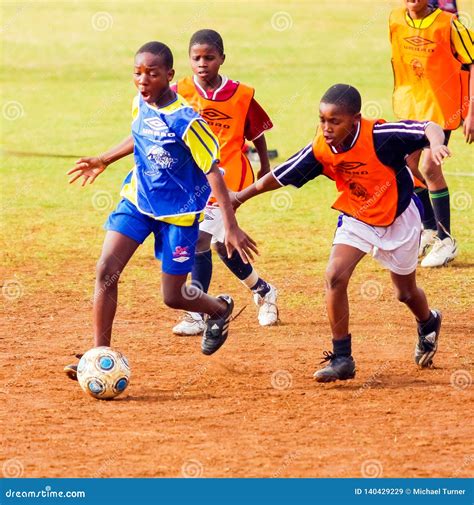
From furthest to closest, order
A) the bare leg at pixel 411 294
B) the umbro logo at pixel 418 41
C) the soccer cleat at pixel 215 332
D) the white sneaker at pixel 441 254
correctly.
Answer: the white sneaker at pixel 441 254, the umbro logo at pixel 418 41, the soccer cleat at pixel 215 332, the bare leg at pixel 411 294

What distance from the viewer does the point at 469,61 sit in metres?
10.7

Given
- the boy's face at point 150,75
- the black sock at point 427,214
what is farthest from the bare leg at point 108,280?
the black sock at point 427,214

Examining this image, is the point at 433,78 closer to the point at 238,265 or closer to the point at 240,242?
the point at 238,265

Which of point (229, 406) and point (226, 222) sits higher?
point (226, 222)

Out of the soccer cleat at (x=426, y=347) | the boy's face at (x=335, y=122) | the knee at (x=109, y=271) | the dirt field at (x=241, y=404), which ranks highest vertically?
the boy's face at (x=335, y=122)

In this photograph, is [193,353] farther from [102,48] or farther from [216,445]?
[102,48]

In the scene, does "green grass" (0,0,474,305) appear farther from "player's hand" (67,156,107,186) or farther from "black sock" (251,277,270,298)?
"player's hand" (67,156,107,186)

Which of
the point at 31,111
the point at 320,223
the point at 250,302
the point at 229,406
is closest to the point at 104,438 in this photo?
the point at 229,406

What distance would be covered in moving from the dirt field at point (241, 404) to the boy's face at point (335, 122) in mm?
1640

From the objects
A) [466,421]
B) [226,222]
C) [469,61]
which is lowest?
[466,421]

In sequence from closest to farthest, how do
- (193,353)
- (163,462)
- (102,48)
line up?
(163,462)
(193,353)
(102,48)

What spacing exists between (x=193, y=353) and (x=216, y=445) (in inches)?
83.2

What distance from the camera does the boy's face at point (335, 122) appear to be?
23.9 ft

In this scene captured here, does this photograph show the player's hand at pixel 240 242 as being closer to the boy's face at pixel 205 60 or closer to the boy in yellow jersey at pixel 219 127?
the boy in yellow jersey at pixel 219 127
